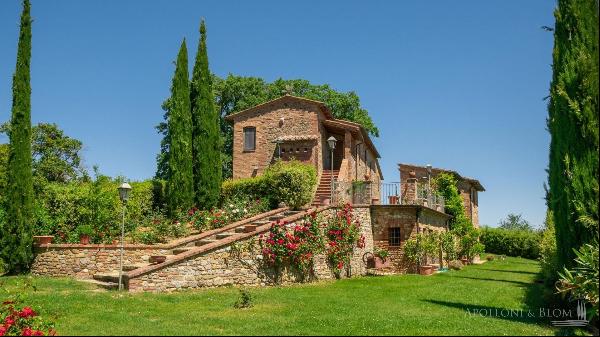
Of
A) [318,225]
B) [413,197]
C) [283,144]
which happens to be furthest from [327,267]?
[283,144]

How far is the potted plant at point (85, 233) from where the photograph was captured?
16594 millimetres

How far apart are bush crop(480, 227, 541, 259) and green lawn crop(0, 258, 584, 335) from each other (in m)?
26.4

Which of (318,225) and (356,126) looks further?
(356,126)

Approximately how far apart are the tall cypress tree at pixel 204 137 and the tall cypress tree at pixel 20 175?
23.0ft

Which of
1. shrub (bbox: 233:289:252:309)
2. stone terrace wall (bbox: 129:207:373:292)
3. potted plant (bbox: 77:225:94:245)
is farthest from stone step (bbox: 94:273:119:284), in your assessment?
shrub (bbox: 233:289:252:309)

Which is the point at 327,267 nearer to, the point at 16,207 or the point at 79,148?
the point at 16,207

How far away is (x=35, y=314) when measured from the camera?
9602mm

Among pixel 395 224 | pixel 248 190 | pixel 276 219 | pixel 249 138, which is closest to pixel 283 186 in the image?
pixel 248 190

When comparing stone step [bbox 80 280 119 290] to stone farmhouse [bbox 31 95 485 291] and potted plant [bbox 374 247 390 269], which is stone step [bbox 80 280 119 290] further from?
potted plant [bbox 374 247 390 269]

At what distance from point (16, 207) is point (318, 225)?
31.9ft

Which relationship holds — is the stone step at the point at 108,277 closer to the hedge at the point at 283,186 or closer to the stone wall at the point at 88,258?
the stone wall at the point at 88,258

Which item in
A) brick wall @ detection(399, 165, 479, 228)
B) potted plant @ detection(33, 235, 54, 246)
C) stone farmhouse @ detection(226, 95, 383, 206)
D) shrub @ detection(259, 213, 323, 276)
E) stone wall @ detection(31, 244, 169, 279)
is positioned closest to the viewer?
shrub @ detection(259, 213, 323, 276)

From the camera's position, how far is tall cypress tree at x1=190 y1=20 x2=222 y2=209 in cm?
2220

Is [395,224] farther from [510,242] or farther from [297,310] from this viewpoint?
[510,242]
